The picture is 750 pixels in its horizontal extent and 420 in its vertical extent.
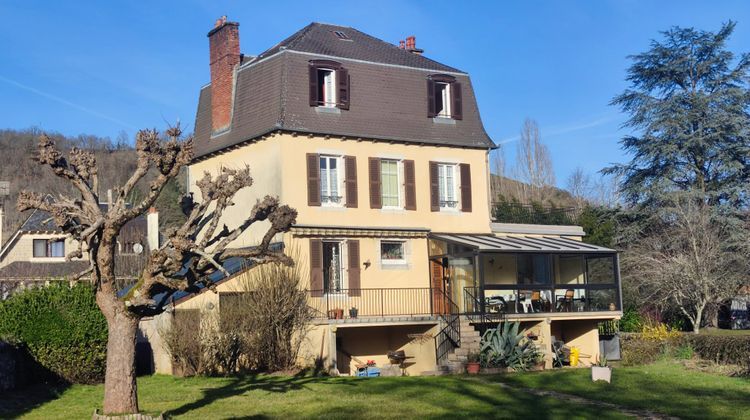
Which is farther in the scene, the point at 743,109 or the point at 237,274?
the point at 743,109

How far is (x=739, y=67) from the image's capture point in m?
37.8

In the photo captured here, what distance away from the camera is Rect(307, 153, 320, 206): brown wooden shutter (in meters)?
26.1

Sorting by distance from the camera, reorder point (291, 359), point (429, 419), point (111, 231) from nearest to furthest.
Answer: point (111, 231)
point (429, 419)
point (291, 359)

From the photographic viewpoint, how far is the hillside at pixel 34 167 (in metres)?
75.4

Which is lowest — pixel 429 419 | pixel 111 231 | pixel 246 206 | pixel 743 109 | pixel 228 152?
pixel 429 419

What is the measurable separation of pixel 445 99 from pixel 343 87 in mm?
3873

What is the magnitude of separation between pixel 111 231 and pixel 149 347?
38.6 ft

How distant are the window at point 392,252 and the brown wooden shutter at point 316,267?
2.32 metres

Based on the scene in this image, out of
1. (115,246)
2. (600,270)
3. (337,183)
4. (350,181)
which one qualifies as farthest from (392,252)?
(115,246)

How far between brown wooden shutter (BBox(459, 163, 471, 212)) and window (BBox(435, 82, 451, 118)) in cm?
175

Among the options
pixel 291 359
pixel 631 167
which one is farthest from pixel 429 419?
pixel 631 167

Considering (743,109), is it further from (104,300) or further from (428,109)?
(104,300)

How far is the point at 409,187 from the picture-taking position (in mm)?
27891

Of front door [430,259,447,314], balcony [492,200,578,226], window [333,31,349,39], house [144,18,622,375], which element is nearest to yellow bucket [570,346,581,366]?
house [144,18,622,375]
